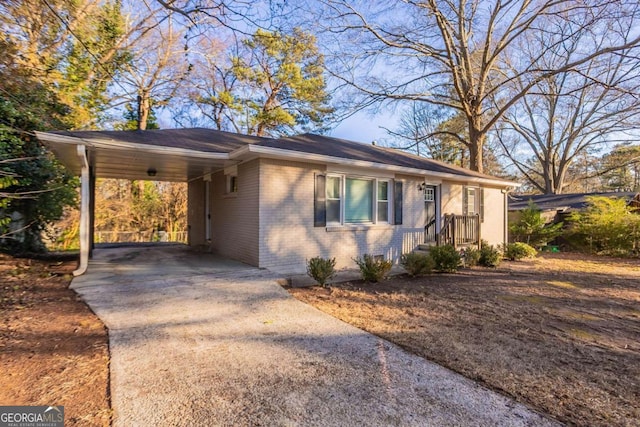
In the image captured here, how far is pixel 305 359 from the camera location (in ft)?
10.2

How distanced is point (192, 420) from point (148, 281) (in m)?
4.46

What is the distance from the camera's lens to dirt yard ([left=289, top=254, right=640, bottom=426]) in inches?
102

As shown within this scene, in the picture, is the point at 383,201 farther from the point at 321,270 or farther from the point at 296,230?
the point at 321,270

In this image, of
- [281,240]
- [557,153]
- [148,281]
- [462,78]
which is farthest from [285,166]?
[557,153]

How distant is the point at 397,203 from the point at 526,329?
18.6ft

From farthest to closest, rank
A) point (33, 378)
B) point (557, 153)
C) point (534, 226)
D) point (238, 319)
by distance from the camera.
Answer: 1. point (557, 153)
2. point (534, 226)
3. point (238, 319)
4. point (33, 378)

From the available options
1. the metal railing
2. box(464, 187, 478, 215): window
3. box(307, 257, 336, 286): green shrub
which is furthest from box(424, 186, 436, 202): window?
box(307, 257, 336, 286): green shrub

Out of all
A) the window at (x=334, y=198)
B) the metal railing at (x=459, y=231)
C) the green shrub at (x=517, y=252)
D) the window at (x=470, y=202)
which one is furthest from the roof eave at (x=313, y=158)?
the green shrub at (x=517, y=252)

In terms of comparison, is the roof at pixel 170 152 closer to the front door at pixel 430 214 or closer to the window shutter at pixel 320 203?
the window shutter at pixel 320 203

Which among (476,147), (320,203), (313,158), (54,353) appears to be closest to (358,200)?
(320,203)

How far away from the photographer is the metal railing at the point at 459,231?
10.1m

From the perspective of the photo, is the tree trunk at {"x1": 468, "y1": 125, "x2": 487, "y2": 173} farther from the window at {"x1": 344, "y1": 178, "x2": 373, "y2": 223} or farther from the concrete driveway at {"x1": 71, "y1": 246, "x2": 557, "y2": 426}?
the concrete driveway at {"x1": 71, "y1": 246, "x2": 557, "y2": 426}

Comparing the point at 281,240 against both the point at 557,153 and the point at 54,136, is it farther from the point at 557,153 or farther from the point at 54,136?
the point at 557,153

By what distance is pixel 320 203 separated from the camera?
7.94 meters
